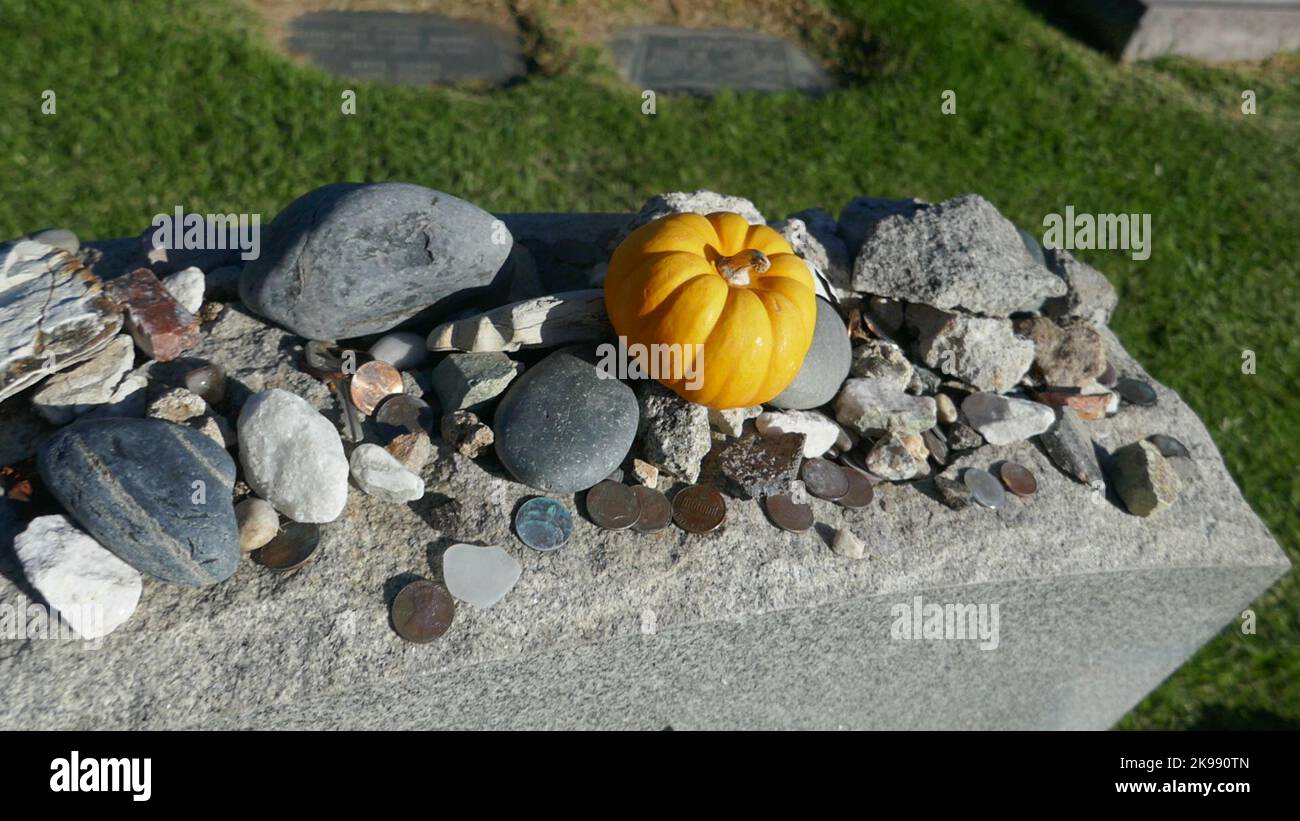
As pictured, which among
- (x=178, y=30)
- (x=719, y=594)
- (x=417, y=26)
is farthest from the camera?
(x=417, y=26)

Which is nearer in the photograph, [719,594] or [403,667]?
[403,667]

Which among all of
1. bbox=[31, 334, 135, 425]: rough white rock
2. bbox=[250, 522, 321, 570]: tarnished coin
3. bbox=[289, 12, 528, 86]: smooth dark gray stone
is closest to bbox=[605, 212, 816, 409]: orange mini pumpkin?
bbox=[250, 522, 321, 570]: tarnished coin

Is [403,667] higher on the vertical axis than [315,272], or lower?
lower

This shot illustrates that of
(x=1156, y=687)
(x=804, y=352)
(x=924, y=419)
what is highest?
(x=804, y=352)

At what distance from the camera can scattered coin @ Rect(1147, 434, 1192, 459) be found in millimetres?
3199

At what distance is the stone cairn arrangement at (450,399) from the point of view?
2.21 meters

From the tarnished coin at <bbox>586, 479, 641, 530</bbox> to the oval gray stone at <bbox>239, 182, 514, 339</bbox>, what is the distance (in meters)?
0.76

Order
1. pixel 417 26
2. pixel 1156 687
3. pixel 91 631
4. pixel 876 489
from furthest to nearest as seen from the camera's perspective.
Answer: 1. pixel 417 26
2. pixel 1156 687
3. pixel 876 489
4. pixel 91 631

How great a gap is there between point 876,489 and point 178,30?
4489 mm

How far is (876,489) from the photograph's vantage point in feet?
9.23

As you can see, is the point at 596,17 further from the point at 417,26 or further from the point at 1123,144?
the point at 1123,144

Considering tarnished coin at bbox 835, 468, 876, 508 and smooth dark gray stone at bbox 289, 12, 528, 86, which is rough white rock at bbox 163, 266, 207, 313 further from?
smooth dark gray stone at bbox 289, 12, 528, 86

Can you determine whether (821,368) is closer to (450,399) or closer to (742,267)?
(742,267)

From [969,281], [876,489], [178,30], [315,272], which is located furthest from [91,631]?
[178,30]
